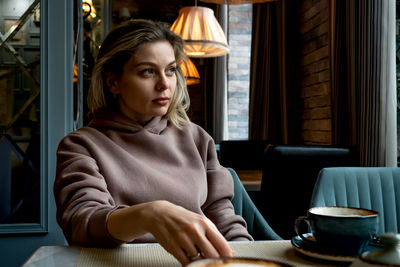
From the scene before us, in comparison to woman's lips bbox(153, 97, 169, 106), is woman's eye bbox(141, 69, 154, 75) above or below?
above

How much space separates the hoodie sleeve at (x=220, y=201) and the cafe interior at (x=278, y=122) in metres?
0.13

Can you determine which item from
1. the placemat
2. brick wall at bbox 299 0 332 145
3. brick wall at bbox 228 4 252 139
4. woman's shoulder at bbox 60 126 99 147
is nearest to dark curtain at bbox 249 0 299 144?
brick wall at bbox 299 0 332 145

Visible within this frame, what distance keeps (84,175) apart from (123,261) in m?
Result: 0.33

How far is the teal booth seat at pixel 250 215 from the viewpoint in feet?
4.41

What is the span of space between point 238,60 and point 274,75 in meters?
1.56

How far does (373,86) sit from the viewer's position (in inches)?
91.2

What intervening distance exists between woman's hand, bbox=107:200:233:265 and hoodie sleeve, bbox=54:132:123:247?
0.38ft

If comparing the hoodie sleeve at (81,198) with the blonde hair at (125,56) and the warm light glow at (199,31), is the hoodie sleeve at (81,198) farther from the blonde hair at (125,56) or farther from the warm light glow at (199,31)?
the warm light glow at (199,31)

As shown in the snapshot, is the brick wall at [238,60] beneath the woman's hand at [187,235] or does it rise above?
above

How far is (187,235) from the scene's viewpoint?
1.98ft

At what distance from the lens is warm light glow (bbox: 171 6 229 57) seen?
297 cm

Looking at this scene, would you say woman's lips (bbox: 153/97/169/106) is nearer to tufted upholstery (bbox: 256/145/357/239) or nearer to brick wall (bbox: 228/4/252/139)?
tufted upholstery (bbox: 256/145/357/239)

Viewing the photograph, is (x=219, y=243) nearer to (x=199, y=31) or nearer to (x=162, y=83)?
(x=162, y=83)

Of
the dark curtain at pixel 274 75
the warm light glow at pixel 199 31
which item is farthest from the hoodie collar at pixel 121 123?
the dark curtain at pixel 274 75
